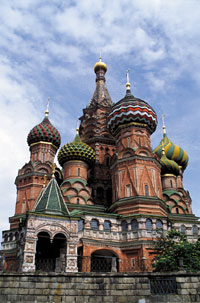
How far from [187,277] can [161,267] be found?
22.7ft

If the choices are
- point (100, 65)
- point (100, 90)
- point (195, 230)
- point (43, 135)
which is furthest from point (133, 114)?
point (100, 65)

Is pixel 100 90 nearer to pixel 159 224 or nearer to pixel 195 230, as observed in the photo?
pixel 195 230

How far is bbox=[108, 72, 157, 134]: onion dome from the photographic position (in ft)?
91.4

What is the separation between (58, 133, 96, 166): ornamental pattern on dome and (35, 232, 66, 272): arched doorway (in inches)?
427

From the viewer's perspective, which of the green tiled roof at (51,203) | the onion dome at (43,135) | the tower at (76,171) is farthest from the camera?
the onion dome at (43,135)

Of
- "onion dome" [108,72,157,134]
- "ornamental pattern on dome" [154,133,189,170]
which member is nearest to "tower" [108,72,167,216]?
"onion dome" [108,72,157,134]

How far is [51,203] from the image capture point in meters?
20.1

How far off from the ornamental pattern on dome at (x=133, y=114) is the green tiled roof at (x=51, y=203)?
985 centimetres

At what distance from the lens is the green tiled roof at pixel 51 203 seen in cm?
1969

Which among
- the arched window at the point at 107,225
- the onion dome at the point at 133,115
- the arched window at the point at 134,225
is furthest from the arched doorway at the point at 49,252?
the onion dome at the point at 133,115

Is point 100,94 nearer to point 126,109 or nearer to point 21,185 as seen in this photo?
point 126,109

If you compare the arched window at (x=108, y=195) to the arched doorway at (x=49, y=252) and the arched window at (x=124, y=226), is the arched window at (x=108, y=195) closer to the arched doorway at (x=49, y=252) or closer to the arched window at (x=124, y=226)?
the arched window at (x=124, y=226)

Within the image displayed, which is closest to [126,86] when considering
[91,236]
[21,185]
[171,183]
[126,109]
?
[126,109]

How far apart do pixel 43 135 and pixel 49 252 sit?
47.0 feet
